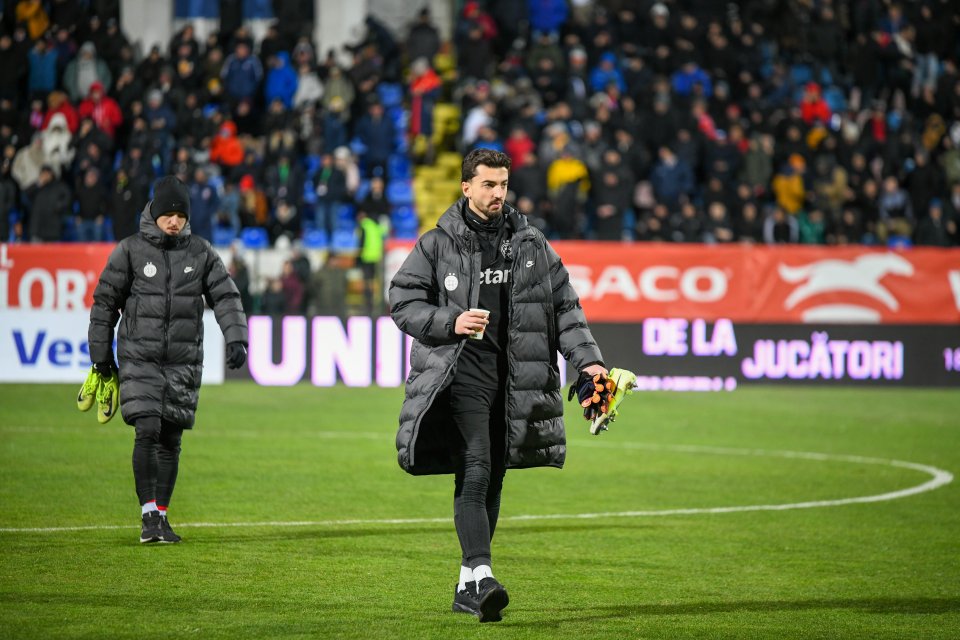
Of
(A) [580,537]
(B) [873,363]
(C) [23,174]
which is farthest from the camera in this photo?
(C) [23,174]

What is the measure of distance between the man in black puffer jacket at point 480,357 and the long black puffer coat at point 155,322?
8.44 ft

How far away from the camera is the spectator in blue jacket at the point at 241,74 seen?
2808 cm

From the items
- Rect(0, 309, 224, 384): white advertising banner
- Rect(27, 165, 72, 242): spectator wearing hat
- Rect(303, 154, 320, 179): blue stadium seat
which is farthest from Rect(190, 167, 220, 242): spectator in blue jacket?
Rect(0, 309, 224, 384): white advertising banner

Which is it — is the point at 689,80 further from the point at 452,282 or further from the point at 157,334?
the point at 452,282

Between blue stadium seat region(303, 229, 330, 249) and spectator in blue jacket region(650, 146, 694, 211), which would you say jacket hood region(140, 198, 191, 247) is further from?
spectator in blue jacket region(650, 146, 694, 211)

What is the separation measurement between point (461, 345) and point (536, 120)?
2031 centimetres

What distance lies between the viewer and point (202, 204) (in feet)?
82.0

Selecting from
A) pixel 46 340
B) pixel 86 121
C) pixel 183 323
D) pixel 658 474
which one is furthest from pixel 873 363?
pixel 183 323

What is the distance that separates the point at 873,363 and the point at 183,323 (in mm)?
14962

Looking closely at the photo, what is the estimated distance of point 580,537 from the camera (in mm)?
10211

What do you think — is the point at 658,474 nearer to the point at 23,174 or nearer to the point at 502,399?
the point at 502,399

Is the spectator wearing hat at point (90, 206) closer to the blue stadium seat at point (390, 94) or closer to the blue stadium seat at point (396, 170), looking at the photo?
the blue stadium seat at point (396, 170)

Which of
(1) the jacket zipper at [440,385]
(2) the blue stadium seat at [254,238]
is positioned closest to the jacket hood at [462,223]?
(1) the jacket zipper at [440,385]

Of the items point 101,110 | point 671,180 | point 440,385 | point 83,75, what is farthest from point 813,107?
point 440,385
